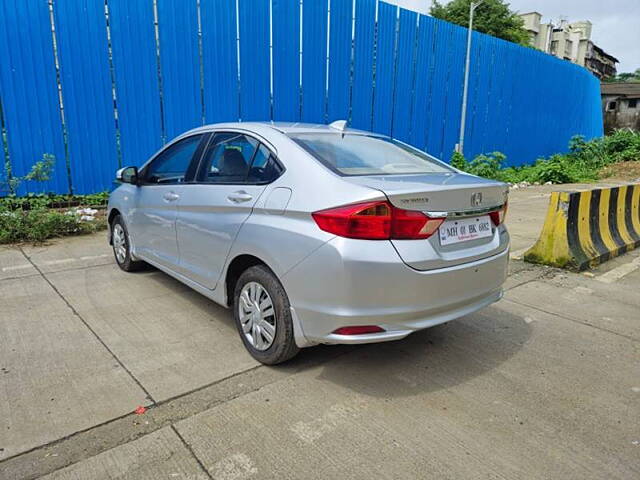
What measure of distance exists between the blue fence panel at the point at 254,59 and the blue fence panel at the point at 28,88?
3296mm

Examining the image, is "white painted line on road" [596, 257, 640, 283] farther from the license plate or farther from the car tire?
the car tire

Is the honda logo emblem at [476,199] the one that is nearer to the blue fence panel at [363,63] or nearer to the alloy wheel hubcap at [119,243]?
the alloy wheel hubcap at [119,243]

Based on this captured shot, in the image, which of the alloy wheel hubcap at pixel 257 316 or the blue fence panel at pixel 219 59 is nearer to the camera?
the alloy wheel hubcap at pixel 257 316

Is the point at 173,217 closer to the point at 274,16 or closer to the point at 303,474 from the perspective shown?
the point at 303,474

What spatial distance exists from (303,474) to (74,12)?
25.9ft

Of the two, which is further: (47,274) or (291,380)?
(47,274)

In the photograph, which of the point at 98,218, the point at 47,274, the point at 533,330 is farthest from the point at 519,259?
the point at 98,218

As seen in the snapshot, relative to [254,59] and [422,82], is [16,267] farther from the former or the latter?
[422,82]

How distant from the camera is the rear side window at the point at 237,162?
10.1ft

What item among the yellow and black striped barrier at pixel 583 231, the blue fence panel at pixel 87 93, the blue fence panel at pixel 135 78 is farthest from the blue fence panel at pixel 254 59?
the yellow and black striped barrier at pixel 583 231

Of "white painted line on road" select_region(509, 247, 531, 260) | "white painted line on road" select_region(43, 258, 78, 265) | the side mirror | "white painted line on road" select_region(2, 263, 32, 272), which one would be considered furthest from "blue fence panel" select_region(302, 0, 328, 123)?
"white painted line on road" select_region(2, 263, 32, 272)

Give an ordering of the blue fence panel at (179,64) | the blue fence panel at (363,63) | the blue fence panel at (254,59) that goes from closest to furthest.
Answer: the blue fence panel at (179,64) < the blue fence panel at (254,59) < the blue fence panel at (363,63)

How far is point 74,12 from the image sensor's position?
287 inches

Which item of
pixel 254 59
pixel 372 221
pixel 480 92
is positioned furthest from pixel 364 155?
pixel 480 92
